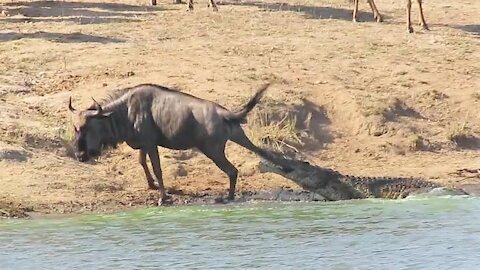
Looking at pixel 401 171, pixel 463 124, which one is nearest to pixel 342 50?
pixel 463 124

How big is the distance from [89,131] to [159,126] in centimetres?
77

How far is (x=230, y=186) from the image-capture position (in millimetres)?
13727

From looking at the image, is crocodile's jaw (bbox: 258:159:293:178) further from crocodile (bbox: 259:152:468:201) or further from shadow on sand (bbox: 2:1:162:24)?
shadow on sand (bbox: 2:1:162:24)

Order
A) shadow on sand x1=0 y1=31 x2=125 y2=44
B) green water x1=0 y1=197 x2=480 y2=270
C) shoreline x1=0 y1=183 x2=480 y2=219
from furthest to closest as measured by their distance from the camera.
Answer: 1. shadow on sand x1=0 y1=31 x2=125 y2=44
2. shoreline x1=0 y1=183 x2=480 y2=219
3. green water x1=0 y1=197 x2=480 y2=270

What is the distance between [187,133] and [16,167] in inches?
78.0

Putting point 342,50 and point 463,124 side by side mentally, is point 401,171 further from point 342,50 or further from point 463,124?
point 342,50

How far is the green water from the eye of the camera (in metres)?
10.9

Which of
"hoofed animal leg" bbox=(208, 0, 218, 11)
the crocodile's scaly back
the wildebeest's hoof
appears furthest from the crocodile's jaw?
"hoofed animal leg" bbox=(208, 0, 218, 11)

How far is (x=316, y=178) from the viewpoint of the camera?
45.3 feet

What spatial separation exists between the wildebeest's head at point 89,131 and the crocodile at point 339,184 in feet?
6.10

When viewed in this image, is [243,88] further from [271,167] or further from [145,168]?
[145,168]

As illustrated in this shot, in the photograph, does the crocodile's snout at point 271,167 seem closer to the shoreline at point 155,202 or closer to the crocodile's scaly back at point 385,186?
the shoreline at point 155,202

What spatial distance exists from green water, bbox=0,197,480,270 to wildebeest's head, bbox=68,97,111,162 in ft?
3.47

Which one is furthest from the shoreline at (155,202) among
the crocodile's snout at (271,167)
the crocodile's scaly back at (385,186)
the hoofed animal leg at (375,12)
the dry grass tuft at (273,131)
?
the hoofed animal leg at (375,12)
